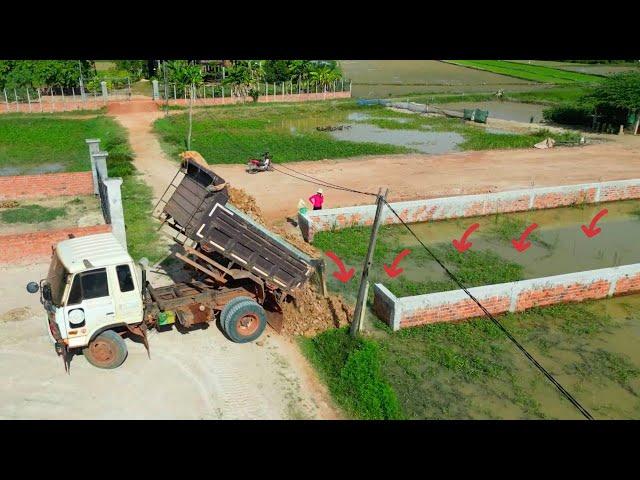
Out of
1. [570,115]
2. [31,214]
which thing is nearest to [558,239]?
[31,214]

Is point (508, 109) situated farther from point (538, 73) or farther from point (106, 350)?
point (106, 350)

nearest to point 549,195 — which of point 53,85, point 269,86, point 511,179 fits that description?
point 511,179

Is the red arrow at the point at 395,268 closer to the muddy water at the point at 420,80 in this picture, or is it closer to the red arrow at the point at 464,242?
the red arrow at the point at 464,242

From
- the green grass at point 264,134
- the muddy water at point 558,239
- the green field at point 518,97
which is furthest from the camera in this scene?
the green field at point 518,97

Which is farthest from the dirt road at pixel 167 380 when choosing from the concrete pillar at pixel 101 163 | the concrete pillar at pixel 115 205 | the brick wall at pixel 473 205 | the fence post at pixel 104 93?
the fence post at pixel 104 93

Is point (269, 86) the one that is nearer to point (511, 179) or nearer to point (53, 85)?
point (53, 85)

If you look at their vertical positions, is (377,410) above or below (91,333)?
below
